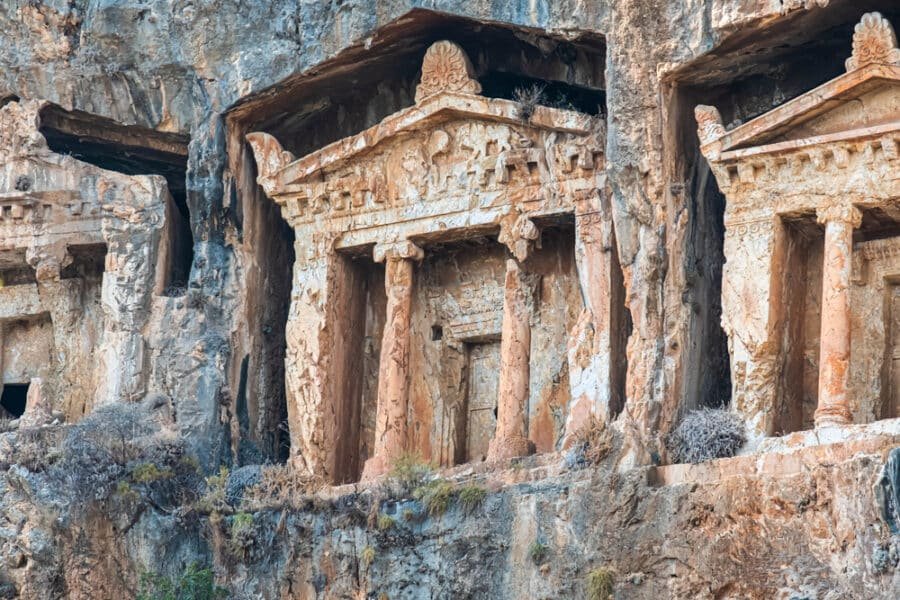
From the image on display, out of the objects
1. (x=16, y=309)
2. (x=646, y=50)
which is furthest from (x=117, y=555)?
(x=646, y=50)

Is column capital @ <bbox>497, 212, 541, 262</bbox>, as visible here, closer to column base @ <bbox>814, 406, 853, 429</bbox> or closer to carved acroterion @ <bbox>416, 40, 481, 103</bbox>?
carved acroterion @ <bbox>416, 40, 481, 103</bbox>

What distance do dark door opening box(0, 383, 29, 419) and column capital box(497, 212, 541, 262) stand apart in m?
7.01

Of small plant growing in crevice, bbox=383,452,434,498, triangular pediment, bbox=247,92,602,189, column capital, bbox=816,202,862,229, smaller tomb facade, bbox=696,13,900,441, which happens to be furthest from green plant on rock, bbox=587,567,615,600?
triangular pediment, bbox=247,92,602,189

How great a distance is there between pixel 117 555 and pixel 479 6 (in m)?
6.60

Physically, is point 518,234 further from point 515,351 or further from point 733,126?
point 733,126

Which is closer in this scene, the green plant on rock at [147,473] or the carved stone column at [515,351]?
the carved stone column at [515,351]

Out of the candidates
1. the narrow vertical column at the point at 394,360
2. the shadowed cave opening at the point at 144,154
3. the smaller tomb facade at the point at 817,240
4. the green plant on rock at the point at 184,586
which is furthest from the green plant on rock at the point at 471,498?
the shadowed cave opening at the point at 144,154

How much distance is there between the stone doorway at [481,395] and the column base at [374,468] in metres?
1.13

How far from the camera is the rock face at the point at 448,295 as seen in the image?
24594 mm

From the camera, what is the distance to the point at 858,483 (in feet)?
74.4

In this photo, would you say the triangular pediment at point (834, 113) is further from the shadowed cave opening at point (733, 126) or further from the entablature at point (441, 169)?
the entablature at point (441, 169)

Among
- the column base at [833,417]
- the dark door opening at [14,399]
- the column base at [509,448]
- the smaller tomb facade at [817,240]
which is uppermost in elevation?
the smaller tomb facade at [817,240]

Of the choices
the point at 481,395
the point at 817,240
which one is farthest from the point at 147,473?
the point at 817,240

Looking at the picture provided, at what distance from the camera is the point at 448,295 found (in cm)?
2878
